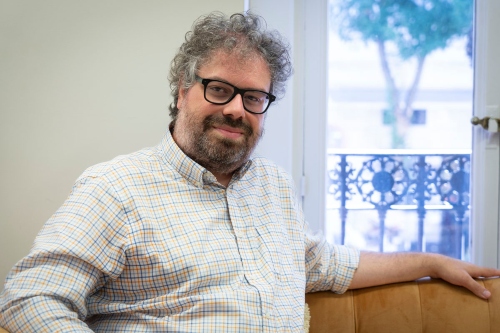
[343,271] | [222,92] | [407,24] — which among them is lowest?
[343,271]

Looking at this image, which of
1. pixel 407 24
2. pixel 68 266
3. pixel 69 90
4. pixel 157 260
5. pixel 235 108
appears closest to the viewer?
pixel 68 266

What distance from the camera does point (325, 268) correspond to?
1714 mm

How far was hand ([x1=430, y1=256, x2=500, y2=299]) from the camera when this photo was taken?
5.48 feet

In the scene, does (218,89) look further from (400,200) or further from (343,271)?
(400,200)

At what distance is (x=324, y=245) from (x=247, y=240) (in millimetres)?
345

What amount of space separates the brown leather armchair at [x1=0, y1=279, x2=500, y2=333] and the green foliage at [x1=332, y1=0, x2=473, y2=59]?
1.01 metres

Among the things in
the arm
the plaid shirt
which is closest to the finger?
the arm

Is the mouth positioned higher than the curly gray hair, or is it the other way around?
the curly gray hair

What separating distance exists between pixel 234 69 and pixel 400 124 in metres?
1.07

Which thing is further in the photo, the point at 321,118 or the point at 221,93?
the point at 321,118

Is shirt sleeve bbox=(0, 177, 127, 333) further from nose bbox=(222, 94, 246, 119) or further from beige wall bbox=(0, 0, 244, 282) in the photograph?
beige wall bbox=(0, 0, 244, 282)

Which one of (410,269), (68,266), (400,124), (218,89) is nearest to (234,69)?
(218,89)

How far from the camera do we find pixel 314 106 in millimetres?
2314

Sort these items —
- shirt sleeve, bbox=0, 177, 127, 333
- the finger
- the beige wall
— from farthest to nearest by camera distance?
the beige wall
the finger
shirt sleeve, bbox=0, 177, 127, 333
